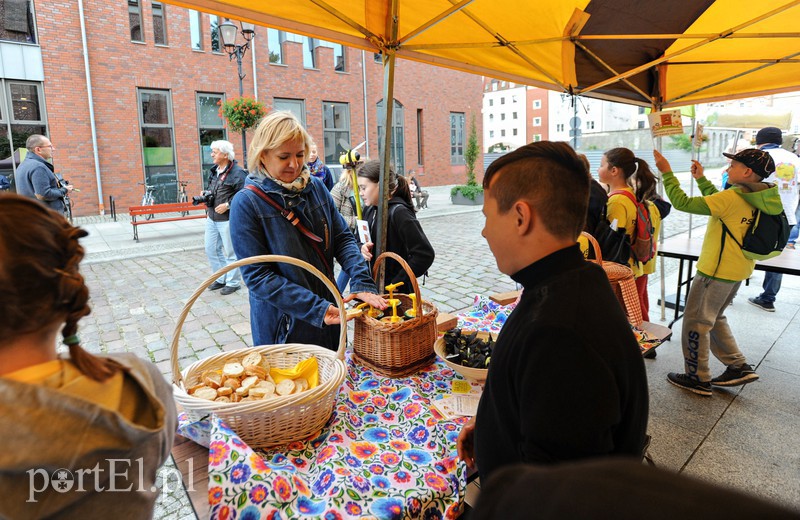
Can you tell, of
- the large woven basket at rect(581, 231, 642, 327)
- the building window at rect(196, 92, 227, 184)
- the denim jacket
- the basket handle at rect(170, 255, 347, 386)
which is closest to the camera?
the basket handle at rect(170, 255, 347, 386)

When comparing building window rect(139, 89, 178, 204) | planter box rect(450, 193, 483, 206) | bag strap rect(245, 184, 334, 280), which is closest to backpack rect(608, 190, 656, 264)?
bag strap rect(245, 184, 334, 280)

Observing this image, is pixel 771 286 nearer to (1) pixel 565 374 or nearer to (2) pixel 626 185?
(2) pixel 626 185

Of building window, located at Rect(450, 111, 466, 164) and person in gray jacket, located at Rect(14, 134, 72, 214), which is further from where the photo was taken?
building window, located at Rect(450, 111, 466, 164)

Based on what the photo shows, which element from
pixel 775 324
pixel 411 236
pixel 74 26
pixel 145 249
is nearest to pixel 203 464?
pixel 411 236

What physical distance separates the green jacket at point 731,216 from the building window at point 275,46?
18.4 metres

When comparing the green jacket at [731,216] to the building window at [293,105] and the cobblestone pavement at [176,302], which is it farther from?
the building window at [293,105]

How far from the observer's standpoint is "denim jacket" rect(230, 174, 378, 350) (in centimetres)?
207

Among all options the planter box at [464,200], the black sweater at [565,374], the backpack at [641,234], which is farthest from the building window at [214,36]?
the black sweater at [565,374]

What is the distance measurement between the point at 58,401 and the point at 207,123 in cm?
1826

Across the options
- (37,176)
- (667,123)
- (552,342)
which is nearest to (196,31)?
(37,176)

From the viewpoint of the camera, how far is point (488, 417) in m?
1.19

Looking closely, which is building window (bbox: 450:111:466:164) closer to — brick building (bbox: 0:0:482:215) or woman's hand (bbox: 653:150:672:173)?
brick building (bbox: 0:0:482:215)

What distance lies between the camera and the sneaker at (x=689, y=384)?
3.55 metres

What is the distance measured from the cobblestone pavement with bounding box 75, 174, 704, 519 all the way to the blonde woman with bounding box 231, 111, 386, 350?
1006mm
